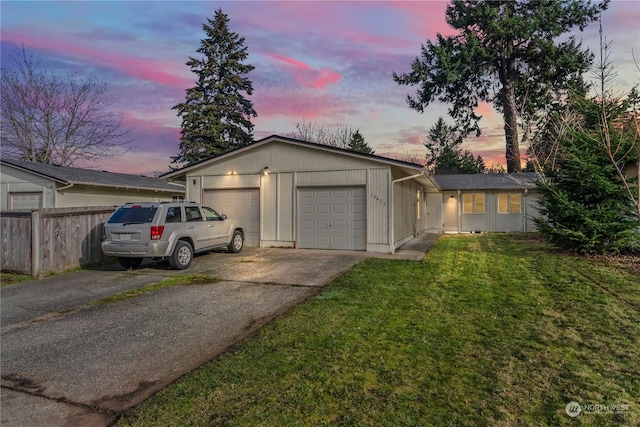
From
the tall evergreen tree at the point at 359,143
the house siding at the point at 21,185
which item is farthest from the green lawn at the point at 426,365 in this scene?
the tall evergreen tree at the point at 359,143

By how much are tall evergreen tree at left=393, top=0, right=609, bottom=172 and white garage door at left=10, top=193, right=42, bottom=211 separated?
23.8m

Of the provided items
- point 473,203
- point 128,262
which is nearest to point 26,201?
point 128,262

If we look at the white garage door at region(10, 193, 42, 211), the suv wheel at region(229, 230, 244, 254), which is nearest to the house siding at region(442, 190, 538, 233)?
the suv wheel at region(229, 230, 244, 254)

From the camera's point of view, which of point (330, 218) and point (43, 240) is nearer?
point (43, 240)

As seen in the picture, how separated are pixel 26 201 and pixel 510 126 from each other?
2884 cm

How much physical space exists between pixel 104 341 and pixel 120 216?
16.1ft

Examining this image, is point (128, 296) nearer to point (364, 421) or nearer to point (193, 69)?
point (364, 421)

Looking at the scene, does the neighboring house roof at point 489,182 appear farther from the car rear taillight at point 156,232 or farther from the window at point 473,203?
the car rear taillight at point 156,232

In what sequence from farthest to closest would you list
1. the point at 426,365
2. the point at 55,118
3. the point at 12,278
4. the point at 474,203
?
the point at 55,118 < the point at 474,203 < the point at 12,278 < the point at 426,365

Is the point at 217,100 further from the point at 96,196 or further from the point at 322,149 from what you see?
the point at 322,149

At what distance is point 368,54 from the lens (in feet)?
49.1

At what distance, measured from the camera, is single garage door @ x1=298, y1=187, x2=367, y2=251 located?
11703mm

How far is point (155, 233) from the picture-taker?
8211mm

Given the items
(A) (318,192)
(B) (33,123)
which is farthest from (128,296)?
(B) (33,123)
